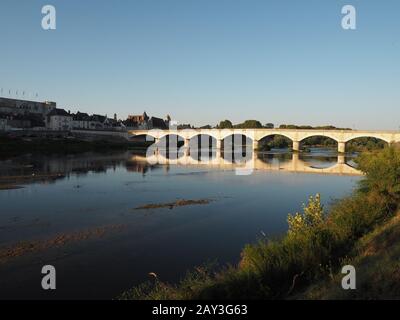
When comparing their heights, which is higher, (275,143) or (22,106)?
(22,106)

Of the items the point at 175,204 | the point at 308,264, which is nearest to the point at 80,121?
the point at 175,204

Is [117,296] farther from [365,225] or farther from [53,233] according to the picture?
[365,225]

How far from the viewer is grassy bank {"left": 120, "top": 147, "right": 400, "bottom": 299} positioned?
7.59 meters

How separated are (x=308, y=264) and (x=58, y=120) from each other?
8989 centimetres

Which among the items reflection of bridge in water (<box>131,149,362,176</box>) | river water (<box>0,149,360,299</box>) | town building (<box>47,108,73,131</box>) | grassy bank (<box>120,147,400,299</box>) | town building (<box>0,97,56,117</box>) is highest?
town building (<box>0,97,56,117</box>)

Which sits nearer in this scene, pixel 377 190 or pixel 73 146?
pixel 377 190

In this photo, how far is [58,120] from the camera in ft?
297

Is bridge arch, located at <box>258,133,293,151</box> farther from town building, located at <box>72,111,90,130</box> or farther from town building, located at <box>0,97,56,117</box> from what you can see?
town building, located at <box>0,97,56,117</box>

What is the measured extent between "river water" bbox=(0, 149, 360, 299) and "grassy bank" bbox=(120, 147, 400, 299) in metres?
1.53

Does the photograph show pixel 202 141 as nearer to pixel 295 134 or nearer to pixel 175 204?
pixel 295 134

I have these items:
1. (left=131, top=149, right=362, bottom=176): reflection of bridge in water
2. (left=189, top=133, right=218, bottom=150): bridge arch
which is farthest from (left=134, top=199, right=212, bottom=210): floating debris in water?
(left=189, top=133, right=218, bottom=150): bridge arch
